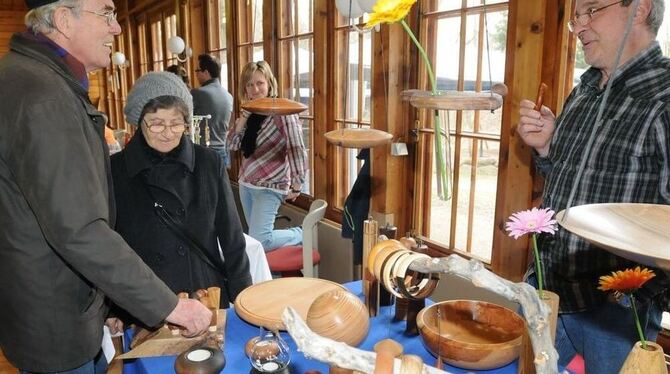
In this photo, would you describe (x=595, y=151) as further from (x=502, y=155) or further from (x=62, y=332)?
(x=62, y=332)

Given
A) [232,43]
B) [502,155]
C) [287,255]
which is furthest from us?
[232,43]

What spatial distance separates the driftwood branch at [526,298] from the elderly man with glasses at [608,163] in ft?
2.34

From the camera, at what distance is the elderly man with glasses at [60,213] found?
3.44 ft

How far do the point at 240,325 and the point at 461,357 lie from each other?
583 millimetres

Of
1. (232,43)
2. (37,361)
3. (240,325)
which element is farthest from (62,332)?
(232,43)

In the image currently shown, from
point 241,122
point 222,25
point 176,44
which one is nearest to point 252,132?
point 241,122

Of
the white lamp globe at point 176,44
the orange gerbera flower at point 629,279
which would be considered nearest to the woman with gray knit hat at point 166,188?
the orange gerbera flower at point 629,279

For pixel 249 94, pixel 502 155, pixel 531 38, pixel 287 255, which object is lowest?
pixel 287 255

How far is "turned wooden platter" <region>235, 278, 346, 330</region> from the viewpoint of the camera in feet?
4.11

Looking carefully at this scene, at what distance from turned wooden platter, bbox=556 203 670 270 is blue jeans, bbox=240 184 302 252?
258cm

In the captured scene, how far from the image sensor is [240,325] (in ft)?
4.35

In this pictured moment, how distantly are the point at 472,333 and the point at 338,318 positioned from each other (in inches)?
13.9

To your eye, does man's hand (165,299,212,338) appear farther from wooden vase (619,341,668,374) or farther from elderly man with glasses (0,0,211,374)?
wooden vase (619,341,668,374)

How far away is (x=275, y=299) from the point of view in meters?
1.37
